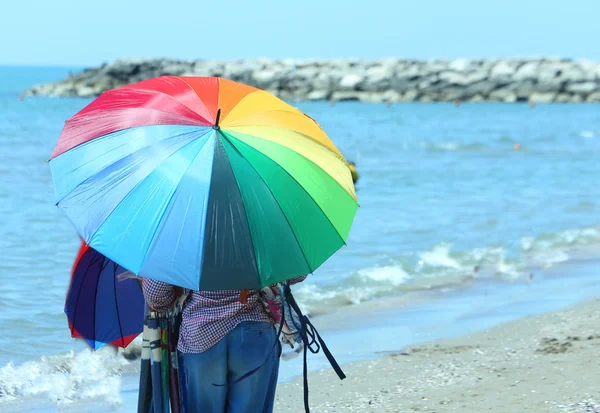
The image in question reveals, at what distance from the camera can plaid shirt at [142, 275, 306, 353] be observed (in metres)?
2.96

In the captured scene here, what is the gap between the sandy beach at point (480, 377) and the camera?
4.81m

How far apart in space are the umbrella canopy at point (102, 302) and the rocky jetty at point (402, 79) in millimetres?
63959

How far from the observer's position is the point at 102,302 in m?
3.49

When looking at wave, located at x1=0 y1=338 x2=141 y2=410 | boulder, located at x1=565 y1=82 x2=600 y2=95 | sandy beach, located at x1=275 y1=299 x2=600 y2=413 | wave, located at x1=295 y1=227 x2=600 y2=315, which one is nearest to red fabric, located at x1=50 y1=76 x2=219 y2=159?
sandy beach, located at x1=275 y1=299 x2=600 y2=413

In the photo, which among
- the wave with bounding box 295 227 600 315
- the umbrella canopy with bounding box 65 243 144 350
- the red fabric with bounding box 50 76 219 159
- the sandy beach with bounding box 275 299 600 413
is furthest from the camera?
the wave with bounding box 295 227 600 315

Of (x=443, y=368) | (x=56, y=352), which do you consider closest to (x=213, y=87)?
(x=443, y=368)

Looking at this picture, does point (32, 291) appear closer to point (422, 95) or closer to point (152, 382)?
point (152, 382)

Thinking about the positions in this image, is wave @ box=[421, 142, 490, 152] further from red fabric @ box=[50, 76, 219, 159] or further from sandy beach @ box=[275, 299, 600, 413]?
red fabric @ box=[50, 76, 219, 159]

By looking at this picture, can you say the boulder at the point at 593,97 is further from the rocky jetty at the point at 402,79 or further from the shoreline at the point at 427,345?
the shoreline at the point at 427,345

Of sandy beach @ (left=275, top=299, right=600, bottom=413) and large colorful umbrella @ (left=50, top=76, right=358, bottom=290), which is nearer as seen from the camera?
large colorful umbrella @ (left=50, top=76, right=358, bottom=290)

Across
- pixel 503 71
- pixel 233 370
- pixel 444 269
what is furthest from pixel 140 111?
pixel 503 71

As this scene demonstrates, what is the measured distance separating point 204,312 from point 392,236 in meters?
9.95

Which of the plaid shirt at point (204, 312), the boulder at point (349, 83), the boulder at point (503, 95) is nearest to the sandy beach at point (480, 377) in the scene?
the plaid shirt at point (204, 312)

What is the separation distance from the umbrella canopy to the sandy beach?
190 centimetres
